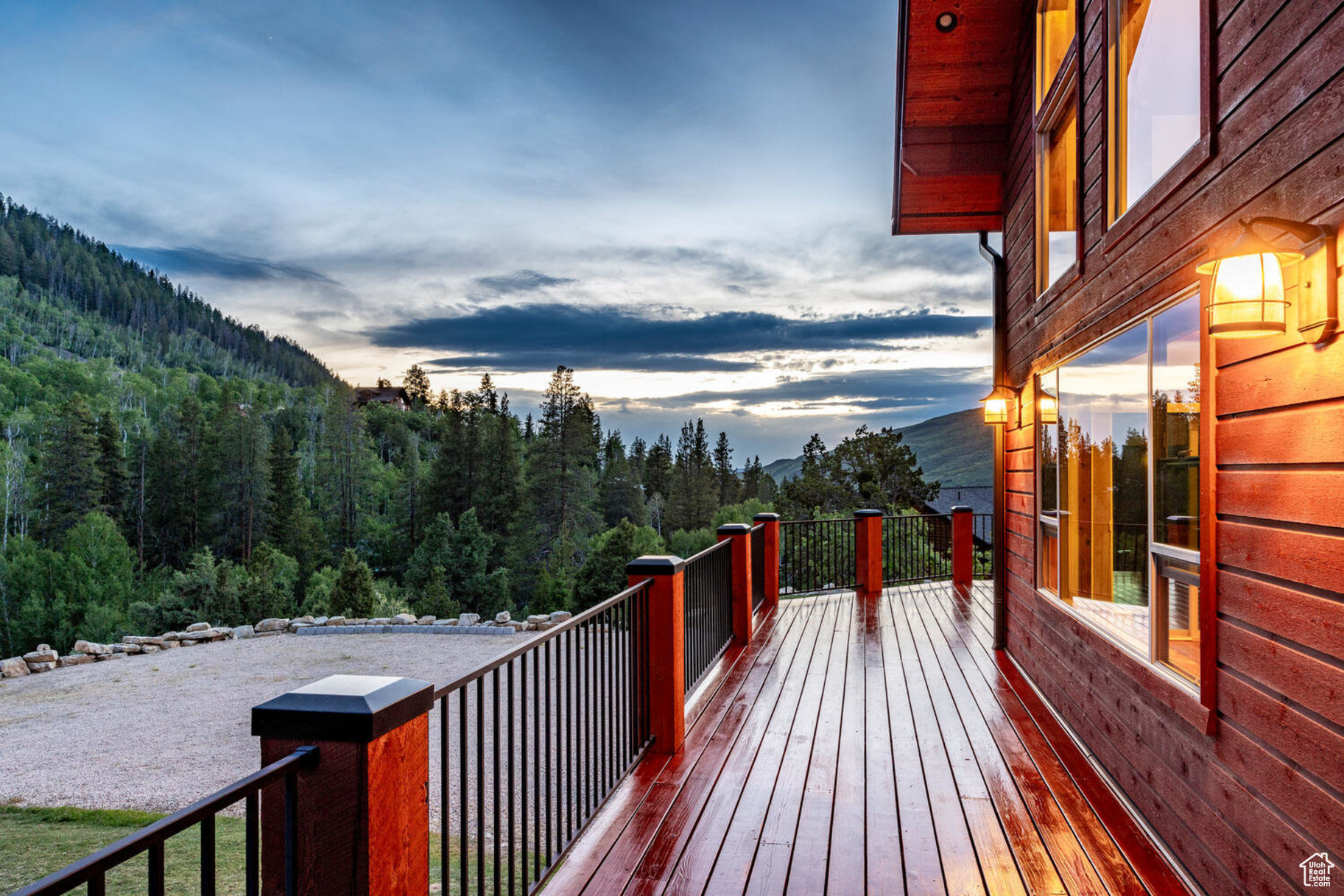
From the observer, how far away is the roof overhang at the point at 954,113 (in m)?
5.53

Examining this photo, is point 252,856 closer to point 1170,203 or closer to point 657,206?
point 1170,203

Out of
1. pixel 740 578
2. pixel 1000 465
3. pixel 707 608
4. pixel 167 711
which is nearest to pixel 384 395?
pixel 167 711

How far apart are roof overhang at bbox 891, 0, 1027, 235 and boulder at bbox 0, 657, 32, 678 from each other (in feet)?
45.0

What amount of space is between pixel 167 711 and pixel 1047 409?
32.9ft

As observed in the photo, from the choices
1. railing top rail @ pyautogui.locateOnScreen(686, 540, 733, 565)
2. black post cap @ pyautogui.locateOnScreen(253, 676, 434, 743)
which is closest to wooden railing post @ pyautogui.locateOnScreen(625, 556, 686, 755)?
railing top rail @ pyautogui.locateOnScreen(686, 540, 733, 565)

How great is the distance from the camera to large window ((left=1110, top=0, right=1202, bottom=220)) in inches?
107

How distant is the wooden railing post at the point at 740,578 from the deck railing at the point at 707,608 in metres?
0.04

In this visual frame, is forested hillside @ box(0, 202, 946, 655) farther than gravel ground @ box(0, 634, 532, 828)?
Yes

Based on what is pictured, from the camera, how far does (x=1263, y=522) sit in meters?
2.12

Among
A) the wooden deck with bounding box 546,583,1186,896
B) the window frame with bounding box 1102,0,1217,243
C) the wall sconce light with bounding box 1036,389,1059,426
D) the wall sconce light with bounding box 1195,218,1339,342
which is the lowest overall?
the wooden deck with bounding box 546,583,1186,896

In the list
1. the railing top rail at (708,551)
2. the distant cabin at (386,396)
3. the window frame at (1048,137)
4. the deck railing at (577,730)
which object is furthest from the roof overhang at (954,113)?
the distant cabin at (386,396)

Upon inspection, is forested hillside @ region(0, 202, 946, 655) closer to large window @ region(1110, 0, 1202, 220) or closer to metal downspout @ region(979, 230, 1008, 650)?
metal downspout @ region(979, 230, 1008, 650)

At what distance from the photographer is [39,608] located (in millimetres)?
32531

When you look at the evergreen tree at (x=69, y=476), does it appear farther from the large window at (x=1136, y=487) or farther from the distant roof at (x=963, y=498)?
the large window at (x=1136, y=487)
